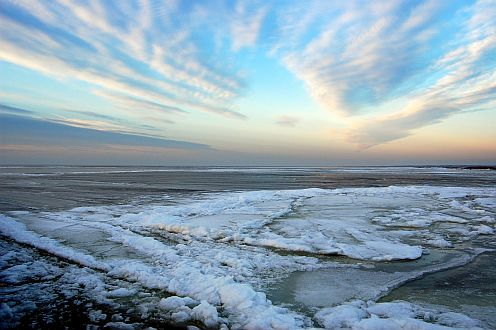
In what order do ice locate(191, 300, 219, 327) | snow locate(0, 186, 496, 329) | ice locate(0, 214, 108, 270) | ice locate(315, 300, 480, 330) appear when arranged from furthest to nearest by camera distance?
ice locate(0, 214, 108, 270) → snow locate(0, 186, 496, 329) → ice locate(191, 300, 219, 327) → ice locate(315, 300, 480, 330)

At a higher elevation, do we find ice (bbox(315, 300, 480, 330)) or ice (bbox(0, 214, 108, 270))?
ice (bbox(315, 300, 480, 330))

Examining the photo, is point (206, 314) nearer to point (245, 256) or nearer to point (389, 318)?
point (389, 318)

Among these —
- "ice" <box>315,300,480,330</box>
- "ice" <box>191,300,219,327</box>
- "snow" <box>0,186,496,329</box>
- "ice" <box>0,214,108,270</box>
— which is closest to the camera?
"ice" <box>315,300,480,330</box>

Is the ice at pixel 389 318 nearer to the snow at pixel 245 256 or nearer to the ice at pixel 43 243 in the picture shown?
the snow at pixel 245 256

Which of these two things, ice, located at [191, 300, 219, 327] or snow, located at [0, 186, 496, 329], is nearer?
ice, located at [191, 300, 219, 327]

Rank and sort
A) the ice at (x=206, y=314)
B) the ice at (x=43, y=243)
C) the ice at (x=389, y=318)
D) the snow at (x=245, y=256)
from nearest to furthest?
the ice at (x=389, y=318) < the ice at (x=206, y=314) < the snow at (x=245, y=256) < the ice at (x=43, y=243)

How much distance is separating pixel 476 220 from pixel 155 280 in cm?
1031

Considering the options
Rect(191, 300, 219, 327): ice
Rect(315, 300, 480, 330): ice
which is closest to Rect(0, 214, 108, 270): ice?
Rect(191, 300, 219, 327): ice

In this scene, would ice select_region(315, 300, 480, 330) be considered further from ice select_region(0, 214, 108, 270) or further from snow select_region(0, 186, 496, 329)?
ice select_region(0, 214, 108, 270)

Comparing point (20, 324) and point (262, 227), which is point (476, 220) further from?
point (20, 324)

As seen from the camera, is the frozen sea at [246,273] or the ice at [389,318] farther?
the frozen sea at [246,273]

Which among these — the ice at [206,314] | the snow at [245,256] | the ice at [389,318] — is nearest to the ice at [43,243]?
the snow at [245,256]

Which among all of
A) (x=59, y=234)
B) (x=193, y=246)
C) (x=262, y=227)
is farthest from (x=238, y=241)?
(x=59, y=234)

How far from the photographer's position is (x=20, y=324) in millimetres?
3424
